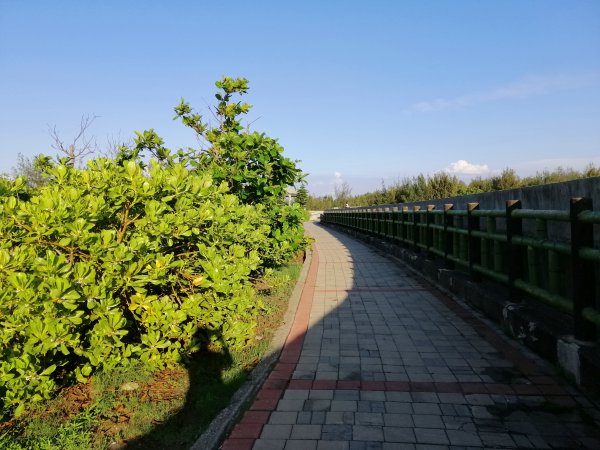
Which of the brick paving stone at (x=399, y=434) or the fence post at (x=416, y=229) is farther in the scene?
the fence post at (x=416, y=229)

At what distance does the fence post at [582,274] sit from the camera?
351 centimetres

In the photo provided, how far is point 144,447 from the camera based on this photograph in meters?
3.19

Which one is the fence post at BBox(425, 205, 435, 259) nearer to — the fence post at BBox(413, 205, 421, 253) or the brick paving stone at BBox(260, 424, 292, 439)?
the fence post at BBox(413, 205, 421, 253)

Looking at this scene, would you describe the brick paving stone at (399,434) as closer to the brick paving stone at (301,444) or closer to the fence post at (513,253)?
the brick paving stone at (301,444)

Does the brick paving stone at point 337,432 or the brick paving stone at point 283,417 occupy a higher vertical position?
the brick paving stone at point 283,417

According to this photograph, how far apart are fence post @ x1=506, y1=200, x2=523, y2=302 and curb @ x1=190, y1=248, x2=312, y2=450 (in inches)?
108

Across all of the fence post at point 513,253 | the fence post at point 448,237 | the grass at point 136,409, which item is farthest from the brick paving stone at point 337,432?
the fence post at point 448,237

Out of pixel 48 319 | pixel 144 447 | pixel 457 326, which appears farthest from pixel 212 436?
pixel 457 326

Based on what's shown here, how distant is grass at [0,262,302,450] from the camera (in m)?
3.21

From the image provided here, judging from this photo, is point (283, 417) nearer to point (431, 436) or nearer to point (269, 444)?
point (269, 444)

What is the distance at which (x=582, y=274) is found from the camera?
11.6 ft

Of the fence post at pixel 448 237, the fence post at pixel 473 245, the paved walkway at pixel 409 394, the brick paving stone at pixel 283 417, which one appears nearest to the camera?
the paved walkway at pixel 409 394

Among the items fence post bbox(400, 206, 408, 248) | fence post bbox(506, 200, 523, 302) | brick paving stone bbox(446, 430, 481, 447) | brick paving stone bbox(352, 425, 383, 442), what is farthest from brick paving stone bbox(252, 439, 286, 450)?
fence post bbox(400, 206, 408, 248)

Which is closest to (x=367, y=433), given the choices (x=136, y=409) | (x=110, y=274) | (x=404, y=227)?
(x=136, y=409)
